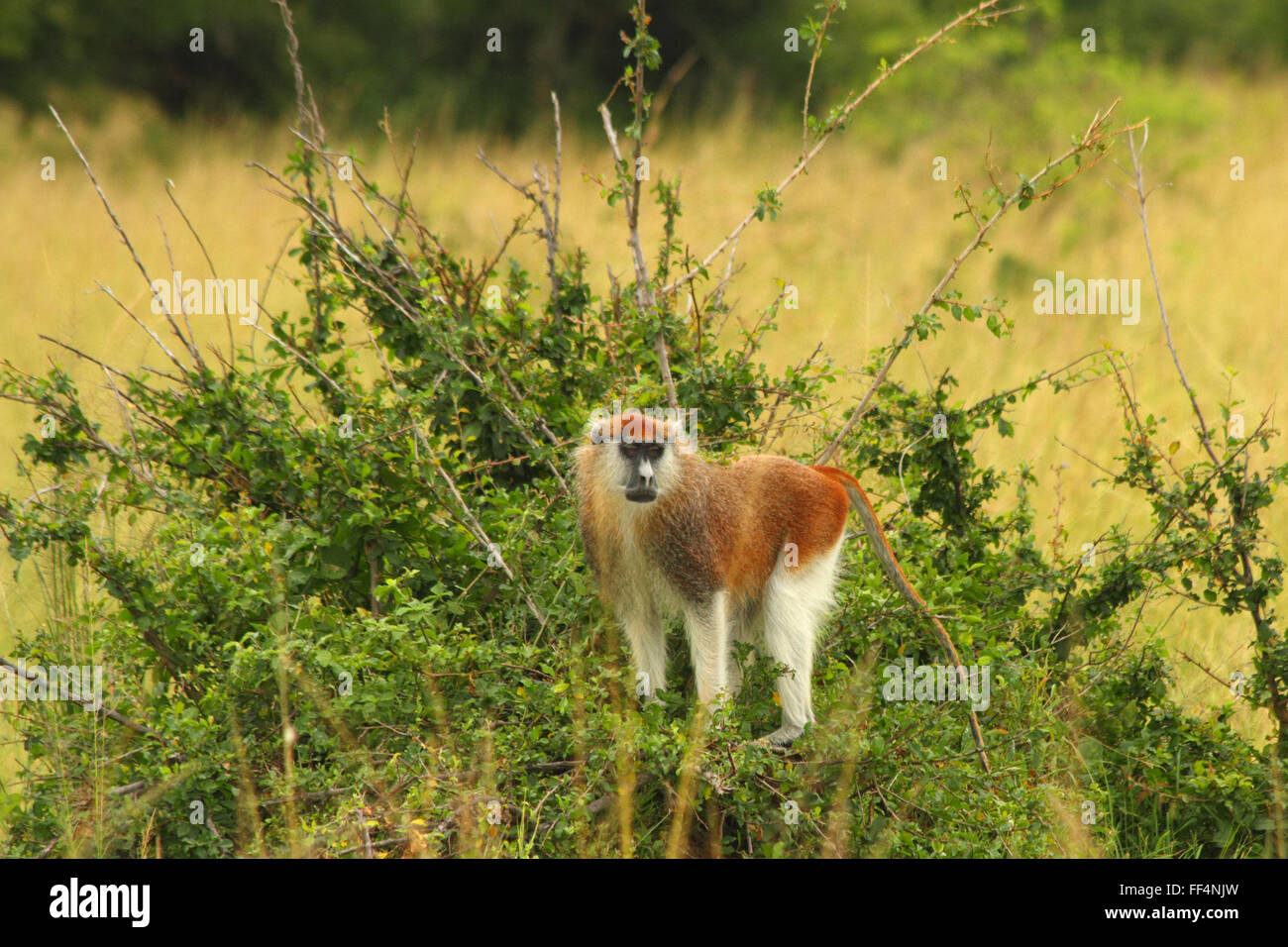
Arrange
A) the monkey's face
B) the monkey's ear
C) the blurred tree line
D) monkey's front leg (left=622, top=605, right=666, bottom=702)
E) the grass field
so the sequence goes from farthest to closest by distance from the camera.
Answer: the blurred tree line
the grass field
monkey's front leg (left=622, top=605, right=666, bottom=702)
the monkey's ear
the monkey's face

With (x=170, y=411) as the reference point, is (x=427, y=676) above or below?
below

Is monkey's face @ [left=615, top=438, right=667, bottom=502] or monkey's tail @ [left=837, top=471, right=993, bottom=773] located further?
monkey's tail @ [left=837, top=471, right=993, bottom=773]

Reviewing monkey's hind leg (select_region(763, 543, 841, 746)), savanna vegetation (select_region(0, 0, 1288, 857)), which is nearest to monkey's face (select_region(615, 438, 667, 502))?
savanna vegetation (select_region(0, 0, 1288, 857))

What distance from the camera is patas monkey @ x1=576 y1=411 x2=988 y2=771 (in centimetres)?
354

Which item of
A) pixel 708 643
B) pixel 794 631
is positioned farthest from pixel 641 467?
pixel 794 631

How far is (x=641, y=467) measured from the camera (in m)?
3.33

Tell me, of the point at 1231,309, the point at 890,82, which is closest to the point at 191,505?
the point at 1231,309

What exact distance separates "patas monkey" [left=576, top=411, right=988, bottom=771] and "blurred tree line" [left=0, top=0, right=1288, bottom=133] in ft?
36.3

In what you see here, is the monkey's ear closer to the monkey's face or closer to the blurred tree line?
the monkey's face

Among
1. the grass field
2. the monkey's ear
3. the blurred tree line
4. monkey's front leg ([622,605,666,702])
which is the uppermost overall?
the blurred tree line

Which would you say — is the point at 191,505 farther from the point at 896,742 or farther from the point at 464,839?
the point at 896,742

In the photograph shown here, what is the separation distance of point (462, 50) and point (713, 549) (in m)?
13.0

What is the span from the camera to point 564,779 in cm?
330

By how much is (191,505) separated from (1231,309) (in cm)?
682
